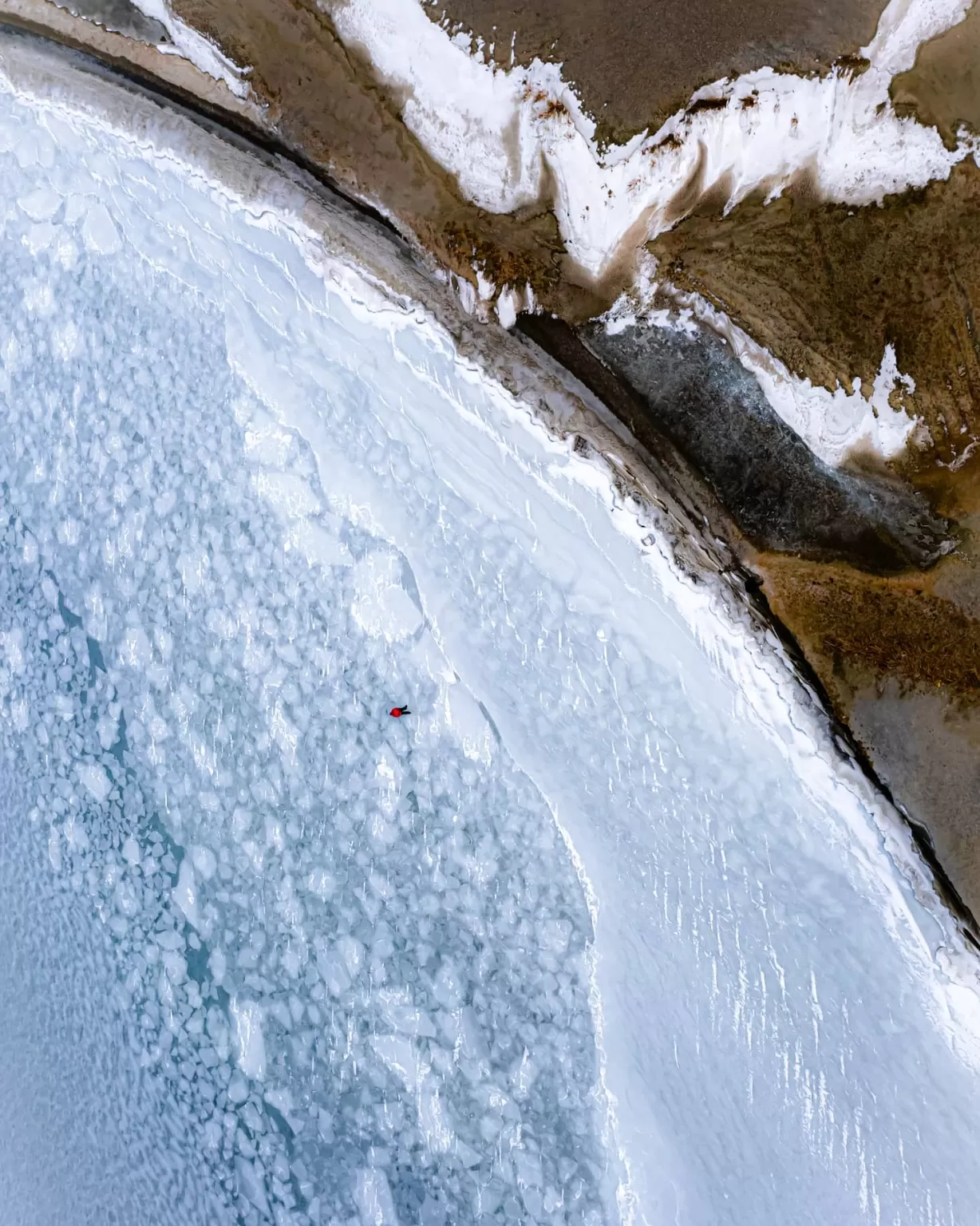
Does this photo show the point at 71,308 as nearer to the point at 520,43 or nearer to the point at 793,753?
the point at 520,43

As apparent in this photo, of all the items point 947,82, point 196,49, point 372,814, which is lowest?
point 372,814

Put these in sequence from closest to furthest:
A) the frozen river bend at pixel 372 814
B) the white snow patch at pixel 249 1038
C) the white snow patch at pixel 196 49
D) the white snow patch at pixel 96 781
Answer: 1. the frozen river bend at pixel 372 814
2. the white snow patch at pixel 249 1038
3. the white snow patch at pixel 96 781
4. the white snow patch at pixel 196 49

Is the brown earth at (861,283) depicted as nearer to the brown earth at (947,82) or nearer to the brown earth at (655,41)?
the brown earth at (947,82)

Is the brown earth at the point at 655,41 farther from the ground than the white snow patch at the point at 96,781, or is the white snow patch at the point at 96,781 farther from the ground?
the brown earth at the point at 655,41

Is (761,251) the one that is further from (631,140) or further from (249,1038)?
(249,1038)

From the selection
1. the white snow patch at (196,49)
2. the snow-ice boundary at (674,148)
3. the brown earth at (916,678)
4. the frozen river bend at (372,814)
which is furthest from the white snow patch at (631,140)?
the brown earth at (916,678)

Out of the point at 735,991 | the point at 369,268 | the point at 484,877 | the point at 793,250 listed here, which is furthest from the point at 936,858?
the point at 369,268

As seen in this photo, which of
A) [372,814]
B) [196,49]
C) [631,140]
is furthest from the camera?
[196,49]

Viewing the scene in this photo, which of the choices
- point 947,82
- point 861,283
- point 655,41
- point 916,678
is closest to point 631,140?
point 655,41
